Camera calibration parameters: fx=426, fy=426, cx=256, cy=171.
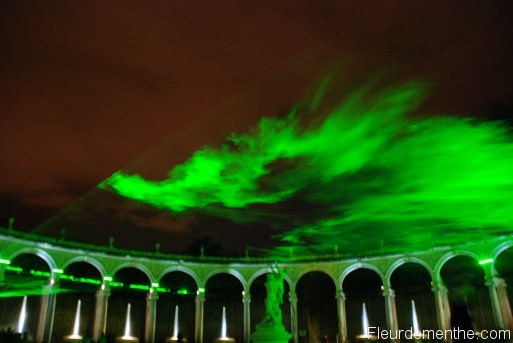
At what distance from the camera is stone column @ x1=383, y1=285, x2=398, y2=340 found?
33141 millimetres

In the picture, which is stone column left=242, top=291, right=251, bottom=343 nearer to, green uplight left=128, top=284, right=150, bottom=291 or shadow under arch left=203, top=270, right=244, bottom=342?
shadow under arch left=203, top=270, right=244, bottom=342

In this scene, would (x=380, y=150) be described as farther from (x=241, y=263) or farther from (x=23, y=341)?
(x=23, y=341)

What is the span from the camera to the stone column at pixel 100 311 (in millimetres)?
31406

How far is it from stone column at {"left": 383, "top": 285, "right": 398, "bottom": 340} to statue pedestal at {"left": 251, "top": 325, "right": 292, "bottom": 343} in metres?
15.6

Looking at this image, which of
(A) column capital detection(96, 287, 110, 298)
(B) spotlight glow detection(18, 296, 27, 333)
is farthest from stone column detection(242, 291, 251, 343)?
(B) spotlight glow detection(18, 296, 27, 333)

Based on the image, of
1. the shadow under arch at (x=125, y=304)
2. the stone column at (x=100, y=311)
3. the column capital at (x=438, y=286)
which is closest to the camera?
Answer: the column capital at (x=438, y=286)

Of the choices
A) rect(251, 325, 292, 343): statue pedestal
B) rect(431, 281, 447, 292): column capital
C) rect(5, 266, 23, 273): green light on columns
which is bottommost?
rect(251, 325, 292, 343): statue pedestal

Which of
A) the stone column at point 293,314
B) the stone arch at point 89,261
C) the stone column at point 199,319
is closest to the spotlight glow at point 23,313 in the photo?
the stone arch at point 89,261

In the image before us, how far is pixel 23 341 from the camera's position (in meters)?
23.0

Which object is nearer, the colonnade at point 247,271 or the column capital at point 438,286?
the colonnade at point 247,271

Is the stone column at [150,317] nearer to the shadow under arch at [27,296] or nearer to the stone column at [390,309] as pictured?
the shadow under arch at [27,296]

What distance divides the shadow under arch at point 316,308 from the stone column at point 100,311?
1635 centimetres

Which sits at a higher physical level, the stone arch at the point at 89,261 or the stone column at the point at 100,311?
the stone arch at the point at 89,261

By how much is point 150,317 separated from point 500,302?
25472mm
